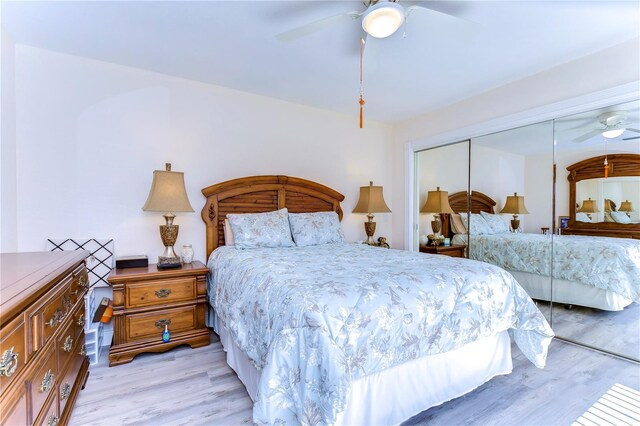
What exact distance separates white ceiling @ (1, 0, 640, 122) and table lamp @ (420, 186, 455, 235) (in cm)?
137

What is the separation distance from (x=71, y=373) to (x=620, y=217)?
414cm

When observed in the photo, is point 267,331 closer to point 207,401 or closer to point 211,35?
point 207,401

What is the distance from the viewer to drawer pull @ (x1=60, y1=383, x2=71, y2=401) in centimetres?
143

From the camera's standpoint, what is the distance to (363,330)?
1.38 metres

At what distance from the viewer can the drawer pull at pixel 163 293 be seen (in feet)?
7.98

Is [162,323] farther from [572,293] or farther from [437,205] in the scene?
[572,293]

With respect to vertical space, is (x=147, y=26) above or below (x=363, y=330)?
above

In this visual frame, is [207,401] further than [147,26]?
No

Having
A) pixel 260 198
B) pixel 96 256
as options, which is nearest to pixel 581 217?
pixel 260 198

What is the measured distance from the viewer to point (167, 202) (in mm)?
2570

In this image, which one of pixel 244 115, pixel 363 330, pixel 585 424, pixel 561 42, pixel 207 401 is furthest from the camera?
pixel 244 115

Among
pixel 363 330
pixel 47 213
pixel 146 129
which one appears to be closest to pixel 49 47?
pixel 146 129

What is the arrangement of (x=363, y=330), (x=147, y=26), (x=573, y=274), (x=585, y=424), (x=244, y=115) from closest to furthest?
(x=363, y=330)
(x=585, y=424)
(x=147, y=26)
(x=573, y=274)
(x=244, y=115)

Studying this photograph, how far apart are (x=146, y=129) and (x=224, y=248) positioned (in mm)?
1366
